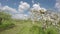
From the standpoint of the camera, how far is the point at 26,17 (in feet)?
7.39

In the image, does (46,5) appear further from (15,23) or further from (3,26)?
(3,26)

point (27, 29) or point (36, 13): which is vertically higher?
point (36, 13)

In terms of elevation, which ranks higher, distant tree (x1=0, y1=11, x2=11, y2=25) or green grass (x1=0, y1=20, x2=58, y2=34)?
distant tree (x1=0, y1=11, x2=11, y2=25)

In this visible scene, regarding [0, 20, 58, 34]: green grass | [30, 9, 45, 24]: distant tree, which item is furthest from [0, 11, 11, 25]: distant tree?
[30, 9, 45, 24]: distant tree

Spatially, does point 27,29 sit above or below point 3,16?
below

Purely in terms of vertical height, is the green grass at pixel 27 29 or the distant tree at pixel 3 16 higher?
the distant tree at pixel 3 16

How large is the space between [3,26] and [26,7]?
353 millimetres

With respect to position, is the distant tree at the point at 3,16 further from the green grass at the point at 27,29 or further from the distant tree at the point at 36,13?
the distant tree at the point at 36,13

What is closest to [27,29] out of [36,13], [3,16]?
[36,13]

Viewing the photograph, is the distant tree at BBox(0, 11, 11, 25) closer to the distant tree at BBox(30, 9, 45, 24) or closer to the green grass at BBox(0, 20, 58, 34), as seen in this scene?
the green grass at BBox(0, 20, 58, 34)

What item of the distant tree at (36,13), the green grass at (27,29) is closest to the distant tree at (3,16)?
the green grass at (27,29)

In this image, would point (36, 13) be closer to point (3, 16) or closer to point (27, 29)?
point (27, 29)

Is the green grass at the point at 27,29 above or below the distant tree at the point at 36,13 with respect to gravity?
below

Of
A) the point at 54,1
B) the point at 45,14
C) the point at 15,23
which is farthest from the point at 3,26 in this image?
the point at 54,1
